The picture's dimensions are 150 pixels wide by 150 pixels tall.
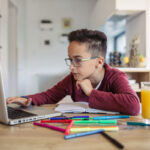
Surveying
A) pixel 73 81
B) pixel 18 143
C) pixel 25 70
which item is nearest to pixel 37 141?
pixel 18 143

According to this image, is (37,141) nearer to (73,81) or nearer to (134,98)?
(134,98)

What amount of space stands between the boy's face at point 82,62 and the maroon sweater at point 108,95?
0.38 ft

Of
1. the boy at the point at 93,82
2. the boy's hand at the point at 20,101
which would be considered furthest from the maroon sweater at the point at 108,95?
the boy's hand at the point at 20,101

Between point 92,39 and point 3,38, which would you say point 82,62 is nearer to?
point 92,39

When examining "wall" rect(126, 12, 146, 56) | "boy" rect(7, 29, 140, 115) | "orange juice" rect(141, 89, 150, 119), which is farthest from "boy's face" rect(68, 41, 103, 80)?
"wall" rect(126, 12, 146, 56)

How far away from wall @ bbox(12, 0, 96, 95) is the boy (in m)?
3.51

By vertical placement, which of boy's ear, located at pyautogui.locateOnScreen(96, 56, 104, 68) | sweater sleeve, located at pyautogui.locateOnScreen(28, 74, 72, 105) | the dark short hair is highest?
the dark short hair

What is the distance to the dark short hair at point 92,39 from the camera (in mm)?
1182

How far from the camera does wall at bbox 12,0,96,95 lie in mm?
4777

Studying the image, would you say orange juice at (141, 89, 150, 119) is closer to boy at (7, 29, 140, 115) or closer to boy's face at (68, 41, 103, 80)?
boy at (7, 29, 140, 115)

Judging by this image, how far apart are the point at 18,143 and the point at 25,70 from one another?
440 centimetres

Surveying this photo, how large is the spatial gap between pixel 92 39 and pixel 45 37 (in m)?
3.74

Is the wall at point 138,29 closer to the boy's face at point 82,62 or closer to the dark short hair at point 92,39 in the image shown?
the dark short hair at point 92,39

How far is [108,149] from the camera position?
45 centimetres
